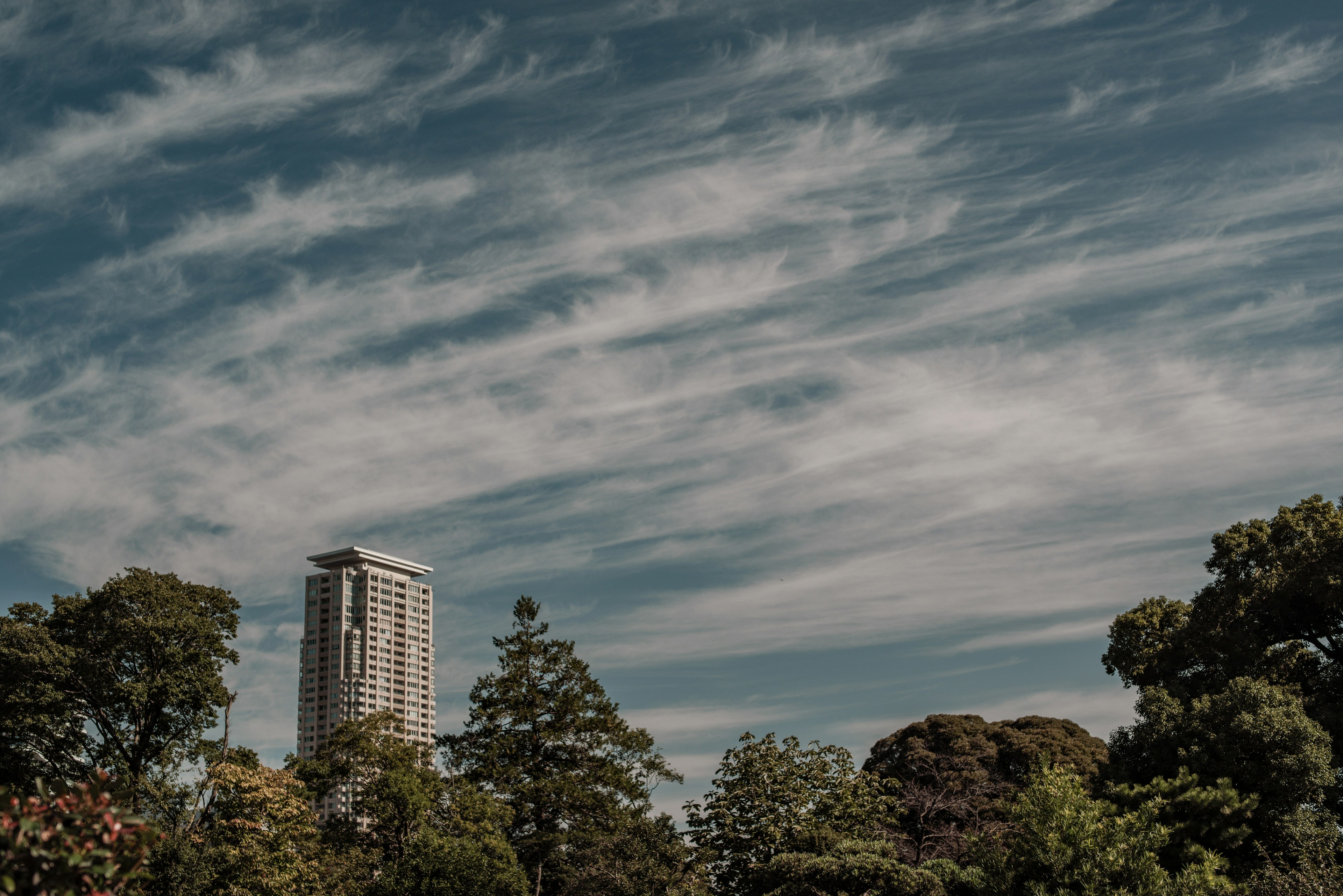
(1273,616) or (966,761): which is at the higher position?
(1273,616)

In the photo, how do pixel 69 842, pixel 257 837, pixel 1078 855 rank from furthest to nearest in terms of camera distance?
pixel 257 837 < pixel 1078 855 < pixel 69 842

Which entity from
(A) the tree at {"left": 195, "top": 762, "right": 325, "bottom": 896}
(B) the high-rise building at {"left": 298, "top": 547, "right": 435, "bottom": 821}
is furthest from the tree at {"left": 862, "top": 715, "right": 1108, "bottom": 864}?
(B) the high-rise building at {"left": 298, "top": 547, "right": 435, "bottom": 821}

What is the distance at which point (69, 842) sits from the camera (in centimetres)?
595

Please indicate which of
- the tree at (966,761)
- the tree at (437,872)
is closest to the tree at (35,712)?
the tree at (437,872)

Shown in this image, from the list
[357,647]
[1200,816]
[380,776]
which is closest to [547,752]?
[380,776]

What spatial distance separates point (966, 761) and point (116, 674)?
35572 mm

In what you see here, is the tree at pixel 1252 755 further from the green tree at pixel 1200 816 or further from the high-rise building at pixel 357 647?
the high-rise building at pixel 357 647

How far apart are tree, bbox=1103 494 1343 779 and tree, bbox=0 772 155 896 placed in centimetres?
2823

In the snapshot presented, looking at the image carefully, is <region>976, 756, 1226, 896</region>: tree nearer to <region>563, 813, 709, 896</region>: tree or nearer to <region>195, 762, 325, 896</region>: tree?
<region>563, 813, 709, 896</region>: tree

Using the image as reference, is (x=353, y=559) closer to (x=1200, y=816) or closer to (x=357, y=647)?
(x=357, y=647)

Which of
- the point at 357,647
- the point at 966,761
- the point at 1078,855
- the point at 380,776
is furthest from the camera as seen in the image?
the point at 357,647

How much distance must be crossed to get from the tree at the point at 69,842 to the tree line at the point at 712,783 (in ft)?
56.4

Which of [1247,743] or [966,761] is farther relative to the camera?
[966,761]

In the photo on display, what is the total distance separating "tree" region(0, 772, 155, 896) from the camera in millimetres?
5801
